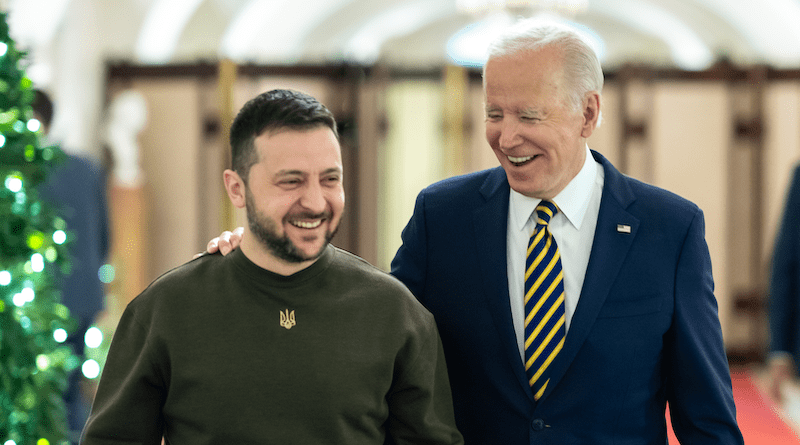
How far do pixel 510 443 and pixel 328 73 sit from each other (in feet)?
15.8

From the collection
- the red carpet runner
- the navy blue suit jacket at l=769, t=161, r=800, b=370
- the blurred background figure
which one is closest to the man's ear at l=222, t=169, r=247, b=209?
the navy blue suit jacket at l=769, t=161, r=800, b=370

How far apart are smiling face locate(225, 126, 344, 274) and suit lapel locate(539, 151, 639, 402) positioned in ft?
1.81

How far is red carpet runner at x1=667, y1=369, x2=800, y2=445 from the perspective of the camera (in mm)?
4609

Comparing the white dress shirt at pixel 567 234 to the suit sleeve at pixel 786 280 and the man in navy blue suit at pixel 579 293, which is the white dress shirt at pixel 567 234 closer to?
the man in navy blue suit at pixel 579 293

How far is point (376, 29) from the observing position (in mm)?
12266

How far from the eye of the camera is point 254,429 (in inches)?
58.1

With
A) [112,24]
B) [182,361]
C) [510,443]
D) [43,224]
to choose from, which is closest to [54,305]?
[43,224]

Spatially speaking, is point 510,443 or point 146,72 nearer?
point 510,443

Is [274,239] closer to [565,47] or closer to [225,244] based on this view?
[225,244]

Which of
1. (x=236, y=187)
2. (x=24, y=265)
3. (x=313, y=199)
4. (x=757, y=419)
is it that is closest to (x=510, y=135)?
(x=313, y=199)

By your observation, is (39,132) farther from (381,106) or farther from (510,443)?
(381,106)

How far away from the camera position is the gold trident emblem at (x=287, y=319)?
5.01 feet

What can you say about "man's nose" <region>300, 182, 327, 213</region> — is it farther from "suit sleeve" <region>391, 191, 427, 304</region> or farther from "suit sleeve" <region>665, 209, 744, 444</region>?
"suit sleeve" <region>665, 209, 744, 444</region>

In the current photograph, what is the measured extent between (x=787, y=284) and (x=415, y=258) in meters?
1.57
